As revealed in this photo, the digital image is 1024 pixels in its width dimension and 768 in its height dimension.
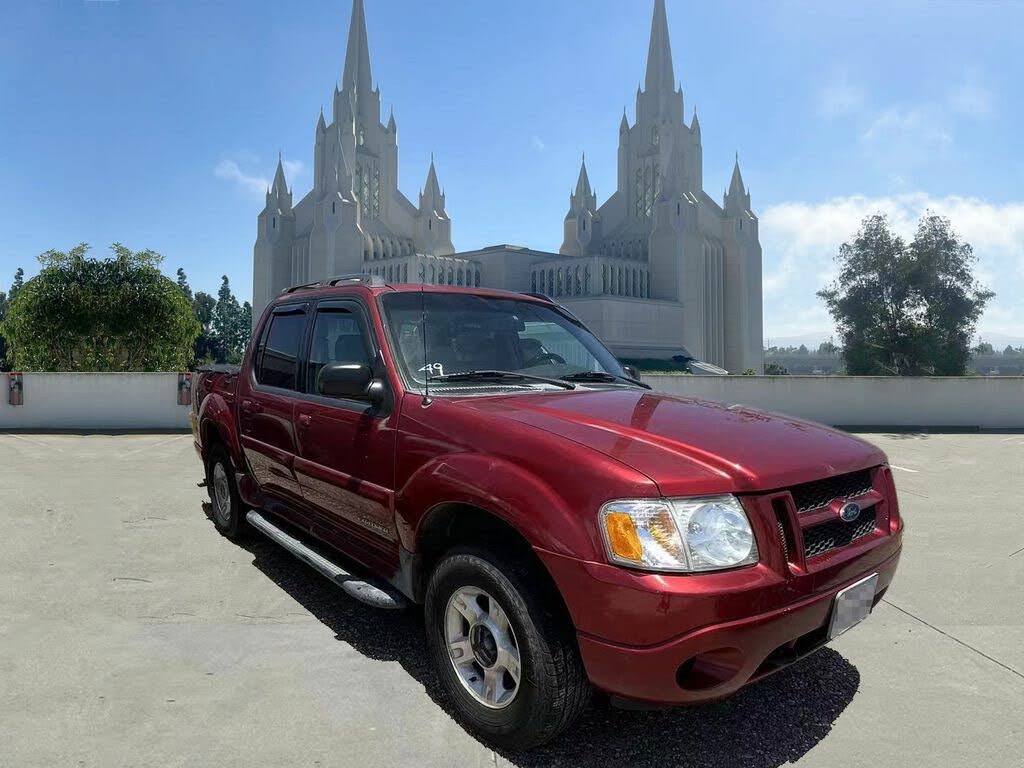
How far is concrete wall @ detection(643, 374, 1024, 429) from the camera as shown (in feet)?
53.6

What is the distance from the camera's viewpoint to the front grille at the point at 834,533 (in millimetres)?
2475

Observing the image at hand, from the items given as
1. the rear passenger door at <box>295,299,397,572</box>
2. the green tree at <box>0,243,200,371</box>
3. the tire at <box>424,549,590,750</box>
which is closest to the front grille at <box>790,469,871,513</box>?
the tire at <box>424,549,590,750</box>

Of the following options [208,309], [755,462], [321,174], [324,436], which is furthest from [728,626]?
[208,309]

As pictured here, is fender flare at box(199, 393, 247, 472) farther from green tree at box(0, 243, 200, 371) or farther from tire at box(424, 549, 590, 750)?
green tree at box(0, 243, 200, 371)

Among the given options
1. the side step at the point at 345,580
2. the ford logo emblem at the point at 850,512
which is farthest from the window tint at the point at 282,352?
the ford logo emblem at the point at 850,512

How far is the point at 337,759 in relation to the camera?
2535 mm

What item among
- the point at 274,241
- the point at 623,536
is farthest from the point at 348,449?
the point at 274,241

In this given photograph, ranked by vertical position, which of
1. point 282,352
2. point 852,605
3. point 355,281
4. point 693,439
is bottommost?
point 852,605

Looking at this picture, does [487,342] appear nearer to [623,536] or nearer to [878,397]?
[623,536]

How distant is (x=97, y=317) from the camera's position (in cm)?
3234

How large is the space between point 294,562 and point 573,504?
3.34 meters

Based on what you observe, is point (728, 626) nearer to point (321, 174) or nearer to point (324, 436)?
point (324, 436)

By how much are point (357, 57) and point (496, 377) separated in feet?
284

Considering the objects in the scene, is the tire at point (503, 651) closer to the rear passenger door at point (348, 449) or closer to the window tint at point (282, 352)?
the rear passenger door at point (348, 449)
